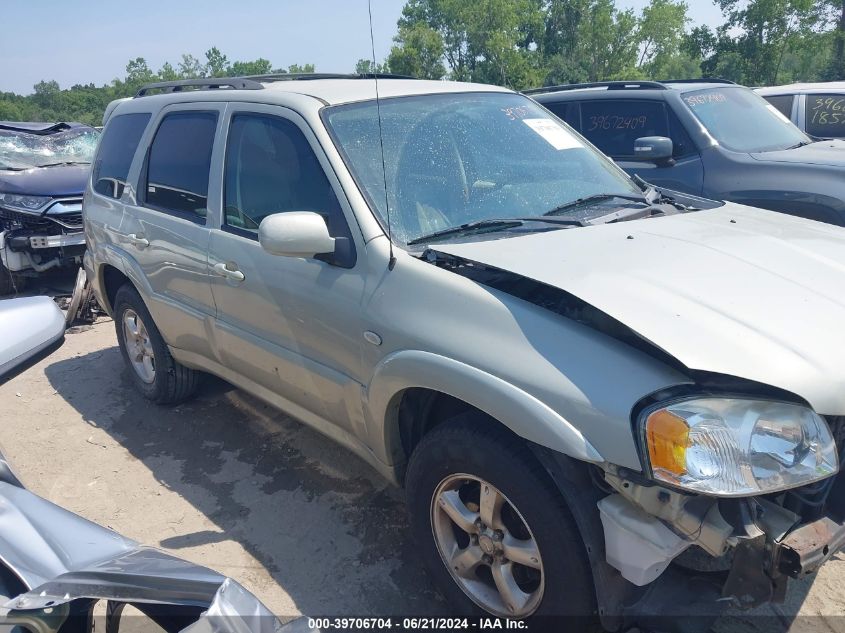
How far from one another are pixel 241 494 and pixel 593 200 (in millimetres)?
2297

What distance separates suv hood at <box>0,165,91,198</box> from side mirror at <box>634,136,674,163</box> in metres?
5.94

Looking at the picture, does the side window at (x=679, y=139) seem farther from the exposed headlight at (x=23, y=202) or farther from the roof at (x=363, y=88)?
the exposed headlight at (x=23, y=202)

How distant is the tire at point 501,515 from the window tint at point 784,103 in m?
7.55

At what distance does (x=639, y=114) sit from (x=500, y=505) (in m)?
5.33

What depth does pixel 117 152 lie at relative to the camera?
15.3 ft

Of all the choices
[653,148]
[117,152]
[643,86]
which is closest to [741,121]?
[643,86]

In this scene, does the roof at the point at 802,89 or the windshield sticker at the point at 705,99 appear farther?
the roof at the point at 802,89

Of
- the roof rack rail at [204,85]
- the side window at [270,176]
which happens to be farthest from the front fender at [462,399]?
the roof rack rail at [204,85]

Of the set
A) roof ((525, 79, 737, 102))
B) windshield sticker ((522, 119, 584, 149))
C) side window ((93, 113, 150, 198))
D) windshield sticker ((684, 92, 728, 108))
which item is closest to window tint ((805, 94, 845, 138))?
roof ((525, 79, 737, 102))

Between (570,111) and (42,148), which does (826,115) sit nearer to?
(570,111)

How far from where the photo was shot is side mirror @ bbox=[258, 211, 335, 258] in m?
2.68

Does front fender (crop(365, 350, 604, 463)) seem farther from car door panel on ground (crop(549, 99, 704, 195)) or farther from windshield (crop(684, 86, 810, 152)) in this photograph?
windshield (crop(684, 86, 810, 152))

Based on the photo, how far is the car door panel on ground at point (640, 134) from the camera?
616cm

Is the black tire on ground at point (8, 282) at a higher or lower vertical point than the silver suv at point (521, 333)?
lower
